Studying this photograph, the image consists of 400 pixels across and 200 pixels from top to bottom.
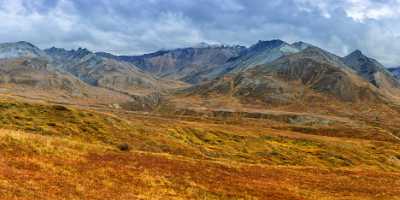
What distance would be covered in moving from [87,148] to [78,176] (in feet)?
38.2

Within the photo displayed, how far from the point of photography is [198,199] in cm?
3159

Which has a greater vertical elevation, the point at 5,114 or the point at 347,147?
the point at 5,114

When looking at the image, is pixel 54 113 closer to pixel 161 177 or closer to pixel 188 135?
pixel 188 135

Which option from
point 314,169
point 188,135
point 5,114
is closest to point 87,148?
point 314,169

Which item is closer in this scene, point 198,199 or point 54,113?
point 198,199


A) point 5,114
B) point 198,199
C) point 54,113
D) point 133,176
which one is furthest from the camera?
point 54,113

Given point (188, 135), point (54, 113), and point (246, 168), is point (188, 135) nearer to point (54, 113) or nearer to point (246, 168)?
point (54, 113)

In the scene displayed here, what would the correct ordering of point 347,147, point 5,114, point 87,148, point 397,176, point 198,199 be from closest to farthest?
point 198,199 → point 87,148 → point 397,176 → point 5,114 → point 347,147

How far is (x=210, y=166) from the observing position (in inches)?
1746

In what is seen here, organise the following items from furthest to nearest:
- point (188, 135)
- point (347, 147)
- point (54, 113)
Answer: point (347, 147), point (188, 135), point (54, 113)

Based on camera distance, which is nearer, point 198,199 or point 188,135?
point 198,199

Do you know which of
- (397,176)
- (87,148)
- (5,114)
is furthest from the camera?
(5,114)

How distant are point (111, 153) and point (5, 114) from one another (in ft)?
162

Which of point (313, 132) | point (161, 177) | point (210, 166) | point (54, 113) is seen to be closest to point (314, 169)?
point (210, 166)
